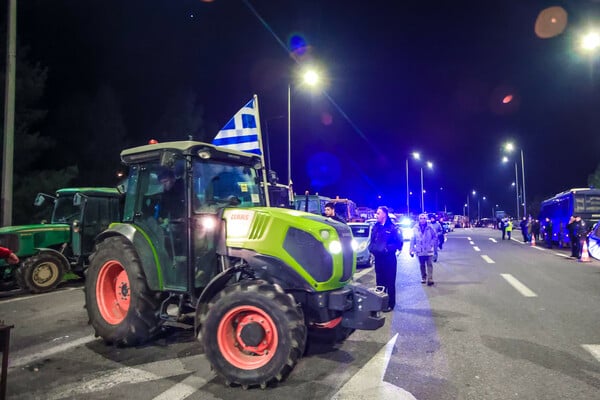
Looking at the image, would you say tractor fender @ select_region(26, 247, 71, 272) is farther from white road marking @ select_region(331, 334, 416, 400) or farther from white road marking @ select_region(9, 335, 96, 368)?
white road marking @ select_region(331, 334, 416, 400)

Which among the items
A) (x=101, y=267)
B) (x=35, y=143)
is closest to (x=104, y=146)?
(x=35, y=143)

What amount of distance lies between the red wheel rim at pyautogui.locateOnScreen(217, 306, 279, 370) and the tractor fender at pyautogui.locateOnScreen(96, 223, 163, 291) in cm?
132

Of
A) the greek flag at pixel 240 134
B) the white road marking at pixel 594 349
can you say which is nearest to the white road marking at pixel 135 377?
the white road marking at pixel 594 349

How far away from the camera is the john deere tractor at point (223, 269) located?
4.69m

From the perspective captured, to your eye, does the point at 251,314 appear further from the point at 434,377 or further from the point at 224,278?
the point at 434,377

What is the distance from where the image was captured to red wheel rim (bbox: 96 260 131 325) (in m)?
6.23

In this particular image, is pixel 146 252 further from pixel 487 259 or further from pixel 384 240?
pixel 487 259

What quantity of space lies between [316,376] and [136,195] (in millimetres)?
3497

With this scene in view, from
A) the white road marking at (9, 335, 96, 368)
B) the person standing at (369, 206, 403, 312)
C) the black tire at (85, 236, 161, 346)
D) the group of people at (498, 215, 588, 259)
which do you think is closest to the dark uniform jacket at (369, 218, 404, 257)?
the person standing at (369, 206, 403, 312)

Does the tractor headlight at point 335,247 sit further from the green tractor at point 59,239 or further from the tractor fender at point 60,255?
the tractor fender at point 60,255

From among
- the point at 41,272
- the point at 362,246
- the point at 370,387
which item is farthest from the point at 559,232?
the point at 41,272

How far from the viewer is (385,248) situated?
8.27 m

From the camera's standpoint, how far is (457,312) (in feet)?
27.0

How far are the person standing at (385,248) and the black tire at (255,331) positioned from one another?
3.98 m
